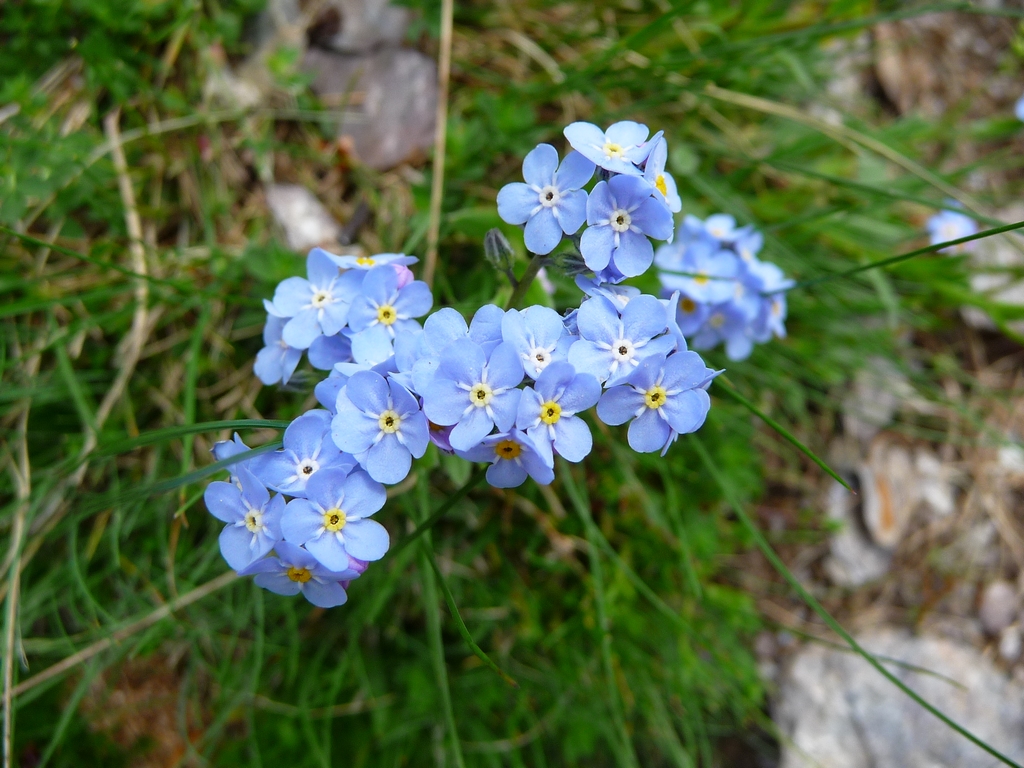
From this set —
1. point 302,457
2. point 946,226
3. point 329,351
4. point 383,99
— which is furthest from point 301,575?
point 946,226

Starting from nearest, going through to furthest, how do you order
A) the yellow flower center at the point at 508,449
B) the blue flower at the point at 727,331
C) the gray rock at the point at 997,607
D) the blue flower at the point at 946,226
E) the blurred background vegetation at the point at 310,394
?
1. the yellow flower center at the point at 508,449
2. the blue flower at the point at 727,331
3. the blurred background vegetation at the point at 310,394
4. the blue flower at the point at 946,226
5. the gray rock at the point at 997,607

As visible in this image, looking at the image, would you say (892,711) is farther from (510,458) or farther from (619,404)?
(510,458)

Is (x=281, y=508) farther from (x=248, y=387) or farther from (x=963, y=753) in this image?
(x=963, y=753)

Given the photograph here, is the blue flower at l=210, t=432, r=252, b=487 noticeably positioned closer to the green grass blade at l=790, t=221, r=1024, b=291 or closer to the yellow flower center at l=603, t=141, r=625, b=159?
the yellow flower center at l=603, t=141, r=625, b=159

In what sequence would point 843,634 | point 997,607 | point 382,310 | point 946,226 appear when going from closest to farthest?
1. point 382,310
2. point 843,634
3. point 946,226
4. point 997,607

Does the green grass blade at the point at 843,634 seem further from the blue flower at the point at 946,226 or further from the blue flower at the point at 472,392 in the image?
the blue flower at the point at 946,226

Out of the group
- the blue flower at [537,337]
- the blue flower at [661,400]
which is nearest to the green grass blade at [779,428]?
the blue flower at [661,400]
